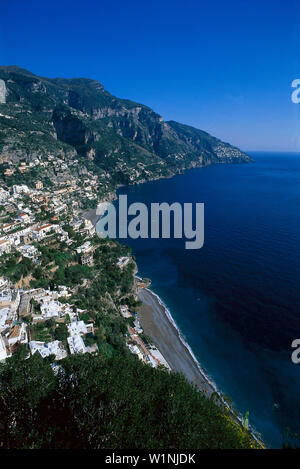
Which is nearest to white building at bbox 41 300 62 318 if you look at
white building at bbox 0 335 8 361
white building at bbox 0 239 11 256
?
white building at bbox 0 335 8 361

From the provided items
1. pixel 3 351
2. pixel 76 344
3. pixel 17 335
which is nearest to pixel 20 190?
pixel 17 335

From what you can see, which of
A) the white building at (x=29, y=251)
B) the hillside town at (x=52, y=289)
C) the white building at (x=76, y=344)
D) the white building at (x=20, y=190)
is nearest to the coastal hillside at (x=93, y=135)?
the white building at (x=20, y=190)

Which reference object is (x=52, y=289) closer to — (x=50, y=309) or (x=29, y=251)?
(x=50, y=309)

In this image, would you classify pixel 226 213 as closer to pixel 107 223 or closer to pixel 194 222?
pixel 194 222

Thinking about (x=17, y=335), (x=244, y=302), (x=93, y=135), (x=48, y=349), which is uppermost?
(x=93, y=135)

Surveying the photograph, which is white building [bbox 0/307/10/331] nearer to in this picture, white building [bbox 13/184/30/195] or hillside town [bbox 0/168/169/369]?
hillside town [bbox 0/168/169/369]

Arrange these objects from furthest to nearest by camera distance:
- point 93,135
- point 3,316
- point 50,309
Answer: point 93,135
point 50,309
point 3,316
